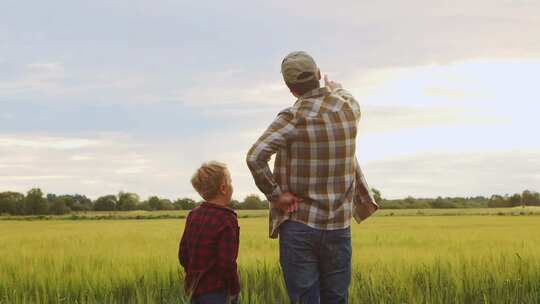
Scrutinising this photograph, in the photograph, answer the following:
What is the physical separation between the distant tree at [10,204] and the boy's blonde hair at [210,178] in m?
28.5

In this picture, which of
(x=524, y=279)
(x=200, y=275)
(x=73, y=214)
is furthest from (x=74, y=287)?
(x=73, y=214)

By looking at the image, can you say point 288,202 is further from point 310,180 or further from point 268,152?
point 268,152

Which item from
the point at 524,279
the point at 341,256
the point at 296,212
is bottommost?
the point at 524,279

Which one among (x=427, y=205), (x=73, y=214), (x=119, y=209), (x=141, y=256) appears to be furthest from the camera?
(x=427, y=205)

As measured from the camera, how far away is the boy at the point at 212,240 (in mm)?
3623

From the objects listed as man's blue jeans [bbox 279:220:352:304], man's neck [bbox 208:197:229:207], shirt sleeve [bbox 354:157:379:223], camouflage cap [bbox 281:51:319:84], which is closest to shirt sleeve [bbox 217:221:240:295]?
man's neck [bbox 208:197:229:207]

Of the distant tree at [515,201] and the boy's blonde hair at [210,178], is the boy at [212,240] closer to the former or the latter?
the boy's blonde hair at [210,178]

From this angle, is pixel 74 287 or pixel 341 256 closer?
pixel 341 256

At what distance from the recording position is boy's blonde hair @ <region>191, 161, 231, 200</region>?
3.62m

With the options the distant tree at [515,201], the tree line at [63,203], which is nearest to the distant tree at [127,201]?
the tree line at [63,203]

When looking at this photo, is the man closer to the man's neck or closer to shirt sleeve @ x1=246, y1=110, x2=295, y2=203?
shirt sleeve @ x1=246, y1=110, x2=295, y2=203

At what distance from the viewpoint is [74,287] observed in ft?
19.1

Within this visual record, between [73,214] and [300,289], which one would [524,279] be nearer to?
[300,289]

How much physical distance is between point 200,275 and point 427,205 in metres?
37.1
